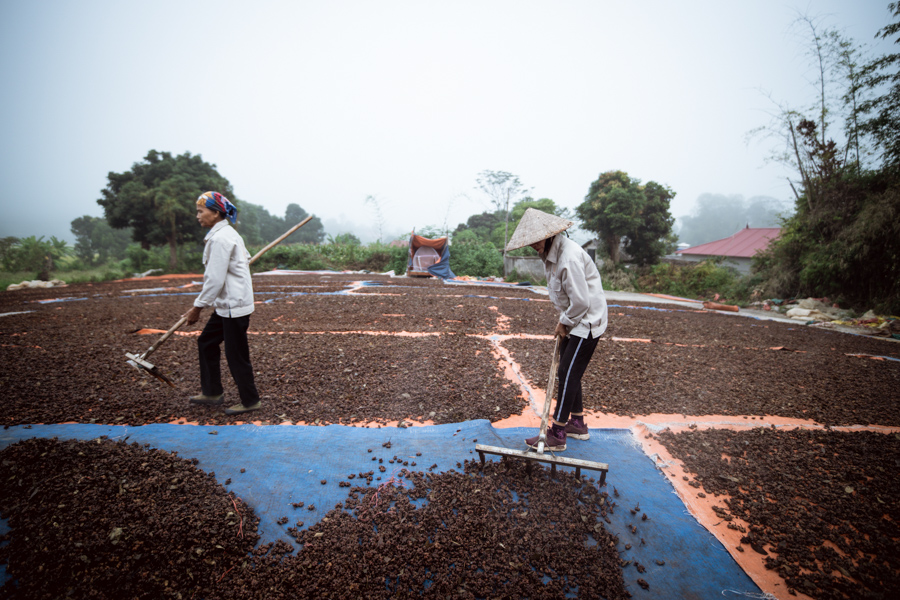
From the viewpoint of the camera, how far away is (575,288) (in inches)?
84.8

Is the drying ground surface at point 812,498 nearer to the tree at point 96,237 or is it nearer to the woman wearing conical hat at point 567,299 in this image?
the woman wearing conical hat at point 567,299

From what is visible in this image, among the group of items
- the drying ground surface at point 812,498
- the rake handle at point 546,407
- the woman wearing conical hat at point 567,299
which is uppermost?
the woman wearing conical hat at point 567,299

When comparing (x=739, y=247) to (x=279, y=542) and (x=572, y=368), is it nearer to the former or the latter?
(x=572, y=368)

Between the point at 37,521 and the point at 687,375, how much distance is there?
15.6 feet

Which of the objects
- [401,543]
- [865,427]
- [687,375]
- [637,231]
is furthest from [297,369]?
[637,231]

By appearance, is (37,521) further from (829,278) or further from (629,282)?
(629,282)

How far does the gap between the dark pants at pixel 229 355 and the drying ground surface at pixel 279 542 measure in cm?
74

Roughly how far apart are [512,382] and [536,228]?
1.73m

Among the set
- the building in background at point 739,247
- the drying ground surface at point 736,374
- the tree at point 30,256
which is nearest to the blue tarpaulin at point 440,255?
the drying ground surface at point 736,374

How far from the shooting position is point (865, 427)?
109 inches

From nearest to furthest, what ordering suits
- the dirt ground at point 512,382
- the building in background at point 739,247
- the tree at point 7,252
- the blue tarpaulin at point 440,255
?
the dirt ground at point 512,382 → the tree at point 7,252 → the blue tarpaulin at point 440,255 → the building in background at point 739,247

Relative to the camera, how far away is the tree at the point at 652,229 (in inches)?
729

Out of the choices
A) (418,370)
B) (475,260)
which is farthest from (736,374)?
(475,260)

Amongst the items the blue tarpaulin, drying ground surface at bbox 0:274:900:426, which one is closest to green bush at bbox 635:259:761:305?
drying ground surface at bbox 0:274:900:426
